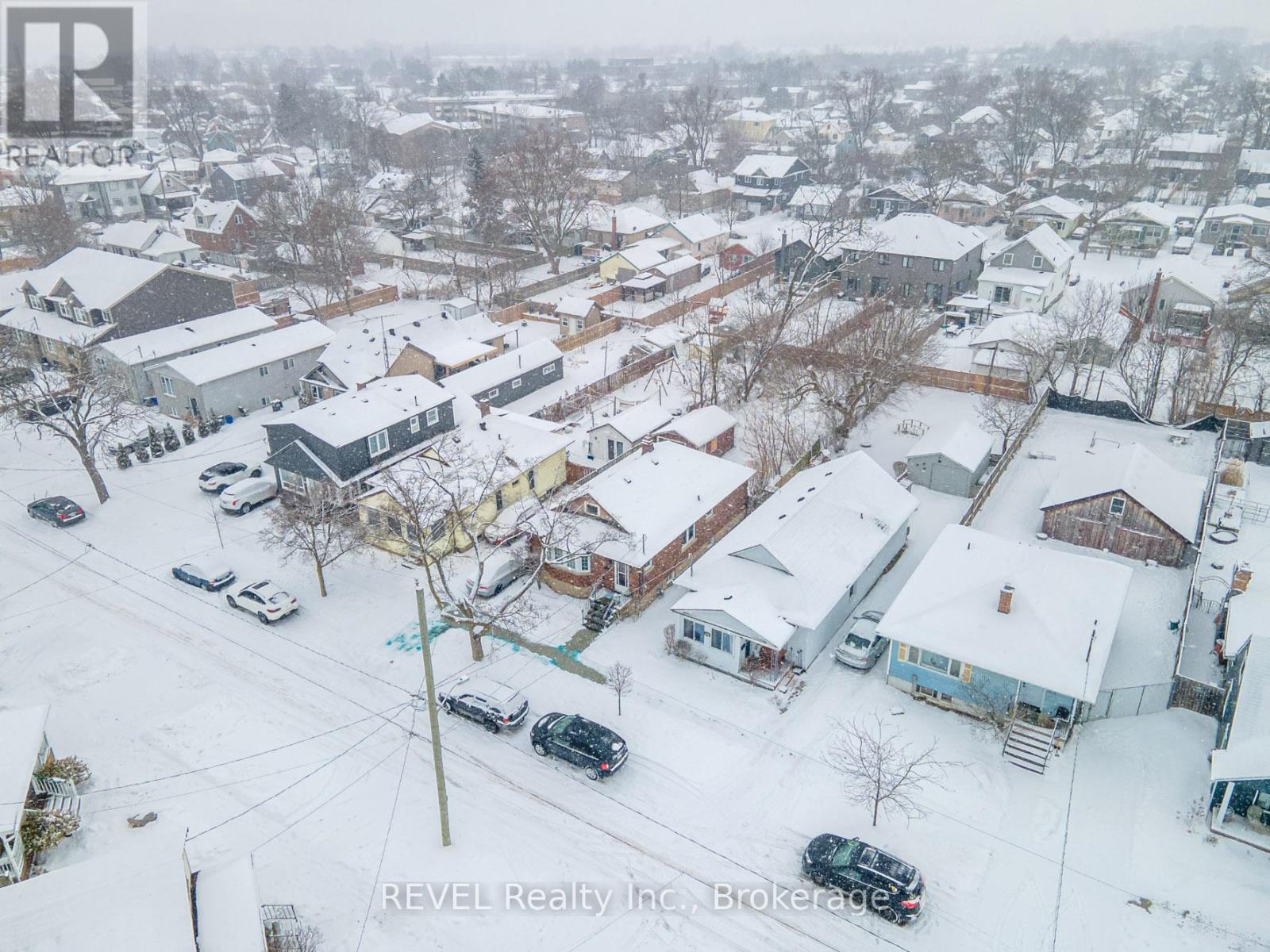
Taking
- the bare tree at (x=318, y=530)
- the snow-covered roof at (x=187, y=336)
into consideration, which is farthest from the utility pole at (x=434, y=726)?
the snow-covered roof at (x=187, y=336)

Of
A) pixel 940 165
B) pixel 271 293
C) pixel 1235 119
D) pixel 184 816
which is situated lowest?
pixel 184 816

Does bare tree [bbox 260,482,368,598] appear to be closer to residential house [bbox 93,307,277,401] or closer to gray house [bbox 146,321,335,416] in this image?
gray house [bbox 146,321,335,416]

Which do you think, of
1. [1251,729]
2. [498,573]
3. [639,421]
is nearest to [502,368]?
[639,421]

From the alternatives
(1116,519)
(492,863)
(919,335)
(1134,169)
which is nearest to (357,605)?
(492,863)

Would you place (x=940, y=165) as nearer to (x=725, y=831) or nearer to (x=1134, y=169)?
(x=1134, y=169)

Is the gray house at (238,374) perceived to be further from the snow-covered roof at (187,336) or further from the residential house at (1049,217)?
the residential house at (1049,217)

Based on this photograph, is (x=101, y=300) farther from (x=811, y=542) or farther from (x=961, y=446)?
(x=961, y=446)

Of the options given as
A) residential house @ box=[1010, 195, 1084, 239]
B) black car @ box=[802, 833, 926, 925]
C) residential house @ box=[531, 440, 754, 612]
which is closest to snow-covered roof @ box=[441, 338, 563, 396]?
residential house @ box=[531, 440, 754, 612]
